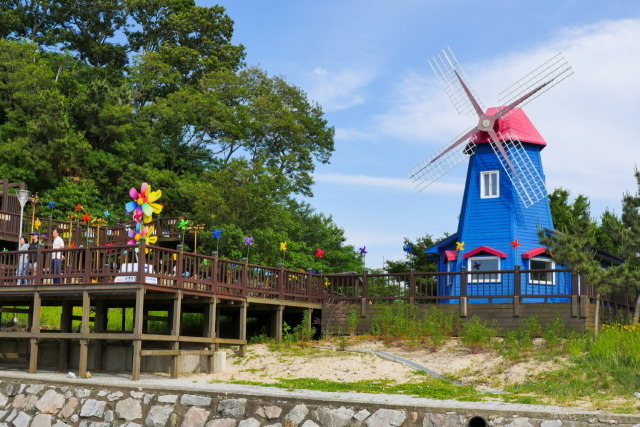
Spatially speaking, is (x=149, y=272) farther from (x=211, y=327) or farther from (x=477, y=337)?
(x=477, y=337)

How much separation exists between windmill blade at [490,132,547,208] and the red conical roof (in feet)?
0.98

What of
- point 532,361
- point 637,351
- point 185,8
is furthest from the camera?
point 185,8

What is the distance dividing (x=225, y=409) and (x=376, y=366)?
4.79 meters

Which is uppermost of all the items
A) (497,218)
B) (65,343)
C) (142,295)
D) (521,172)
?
(521,172)

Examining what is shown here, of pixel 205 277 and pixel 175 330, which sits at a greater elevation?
pixel 205 277

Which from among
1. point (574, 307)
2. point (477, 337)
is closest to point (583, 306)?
point (574, 307)

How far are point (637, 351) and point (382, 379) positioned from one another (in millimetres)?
5110

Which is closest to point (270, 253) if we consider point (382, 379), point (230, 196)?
point (230, 196)

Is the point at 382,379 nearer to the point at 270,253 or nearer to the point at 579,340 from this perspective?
the point at 579,340

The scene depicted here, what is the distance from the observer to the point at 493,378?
17312mm

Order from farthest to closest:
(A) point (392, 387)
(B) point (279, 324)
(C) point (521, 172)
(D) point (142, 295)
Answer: (C) point (521, 172)
(B) point (279, 324)
(D) point (142, 295)
(A) point (392, 387)

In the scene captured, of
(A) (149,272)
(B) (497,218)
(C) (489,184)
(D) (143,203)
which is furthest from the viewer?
(C) (489,184)

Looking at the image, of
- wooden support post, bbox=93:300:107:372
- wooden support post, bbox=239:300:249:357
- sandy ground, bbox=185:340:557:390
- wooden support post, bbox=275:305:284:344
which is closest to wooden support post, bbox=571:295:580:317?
sandy ground, bbox=185:340:557:390

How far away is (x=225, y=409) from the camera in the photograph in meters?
15.6
